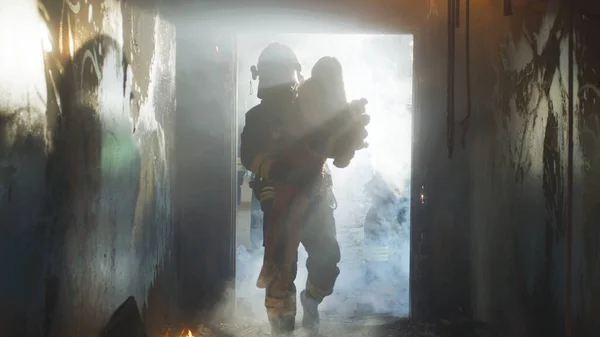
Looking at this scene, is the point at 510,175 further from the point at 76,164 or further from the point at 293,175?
the point at 76,164

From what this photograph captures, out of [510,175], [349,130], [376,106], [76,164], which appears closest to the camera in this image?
[76,164]

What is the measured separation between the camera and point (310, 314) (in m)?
3.94

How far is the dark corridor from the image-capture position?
159 cm

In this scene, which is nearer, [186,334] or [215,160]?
[186,334]

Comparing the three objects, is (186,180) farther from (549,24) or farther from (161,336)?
(549,24)

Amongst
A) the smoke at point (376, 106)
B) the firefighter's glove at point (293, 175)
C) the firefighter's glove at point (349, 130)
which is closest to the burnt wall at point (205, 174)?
the firefighter's glove at point (293, 175)

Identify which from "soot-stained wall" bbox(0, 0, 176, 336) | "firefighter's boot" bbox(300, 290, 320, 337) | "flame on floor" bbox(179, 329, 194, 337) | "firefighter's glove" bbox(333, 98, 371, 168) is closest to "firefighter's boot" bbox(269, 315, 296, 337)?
"firefighter's boot" bbox(300, 290, 320, 337)

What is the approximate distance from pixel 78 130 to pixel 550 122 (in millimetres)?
2197

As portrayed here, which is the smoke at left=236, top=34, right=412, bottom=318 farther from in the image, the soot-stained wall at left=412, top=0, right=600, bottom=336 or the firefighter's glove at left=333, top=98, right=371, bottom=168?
the firefighter's glove at left=333, top=98, right=371, bottom=168

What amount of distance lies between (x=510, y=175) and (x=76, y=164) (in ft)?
7.97

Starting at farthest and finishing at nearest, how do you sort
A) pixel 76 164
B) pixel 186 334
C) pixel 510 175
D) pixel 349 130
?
pixel 349 130 < pixel 186 334 < pixel 510 175 < pixel 76 164

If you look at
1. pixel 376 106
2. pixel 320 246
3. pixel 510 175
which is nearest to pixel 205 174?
pixel 320 246

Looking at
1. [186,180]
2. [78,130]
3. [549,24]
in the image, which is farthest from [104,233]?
[549,24]

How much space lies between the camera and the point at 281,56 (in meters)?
4.12
